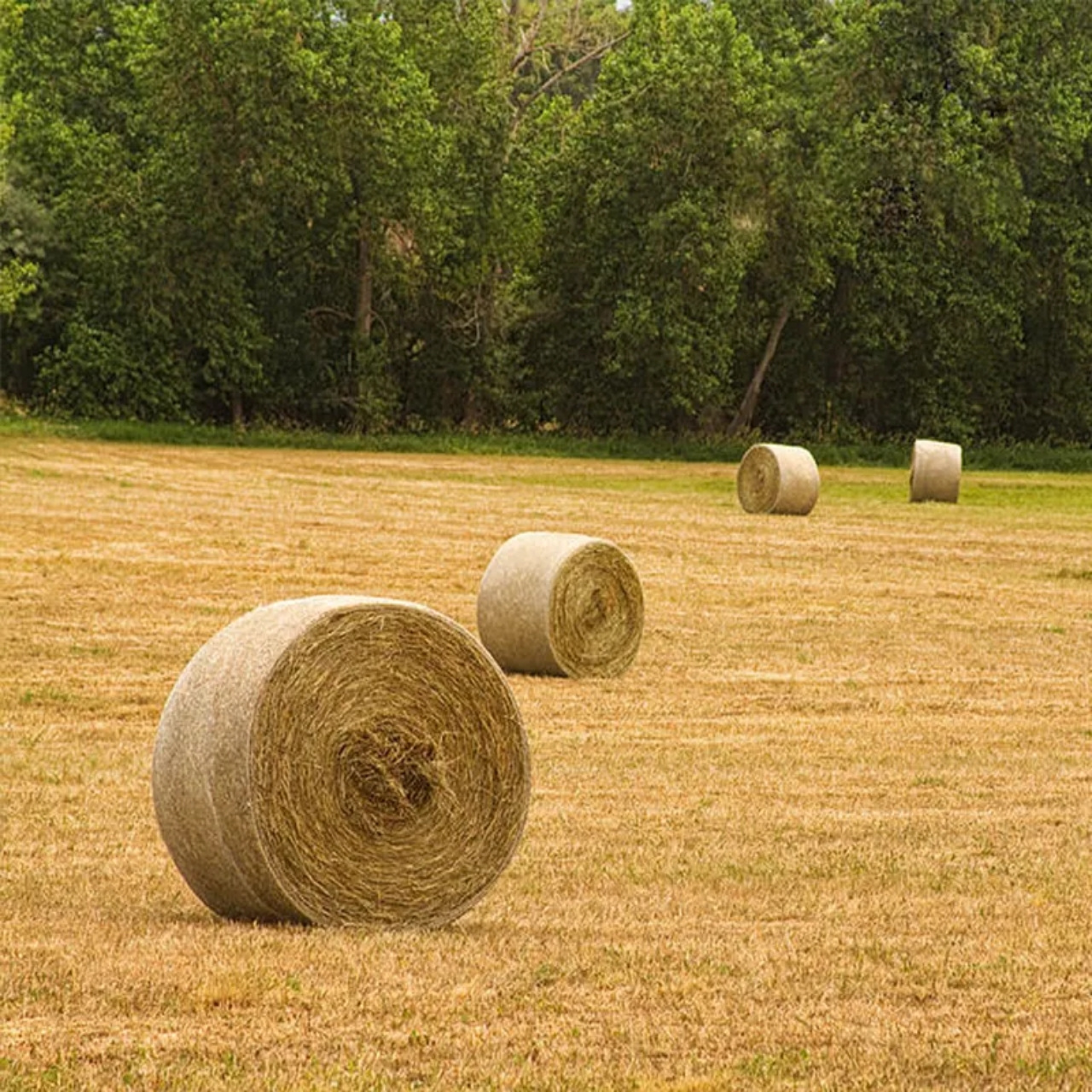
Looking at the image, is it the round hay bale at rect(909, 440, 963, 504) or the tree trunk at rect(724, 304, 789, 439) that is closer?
the round hay bale at rect(909, 440, 963, 504)

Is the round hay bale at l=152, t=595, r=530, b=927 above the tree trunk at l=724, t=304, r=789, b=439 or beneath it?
beneath

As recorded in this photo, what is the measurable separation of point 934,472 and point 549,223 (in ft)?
76.7

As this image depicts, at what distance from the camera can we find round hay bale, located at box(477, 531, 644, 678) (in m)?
19.1

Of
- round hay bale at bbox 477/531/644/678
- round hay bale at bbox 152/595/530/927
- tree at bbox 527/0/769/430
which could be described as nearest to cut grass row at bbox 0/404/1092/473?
tree at bbox 527/0/769/430

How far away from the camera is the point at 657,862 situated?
35.7ft

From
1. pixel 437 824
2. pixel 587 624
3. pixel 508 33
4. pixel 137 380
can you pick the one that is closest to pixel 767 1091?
pixel 437 824

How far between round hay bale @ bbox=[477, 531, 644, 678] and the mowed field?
296mm

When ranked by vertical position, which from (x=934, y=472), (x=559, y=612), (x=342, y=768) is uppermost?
(x=934, y=472)

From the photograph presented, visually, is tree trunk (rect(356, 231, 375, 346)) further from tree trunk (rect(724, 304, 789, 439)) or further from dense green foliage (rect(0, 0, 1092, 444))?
tree trunk (rect(724, 304, 789, 439))

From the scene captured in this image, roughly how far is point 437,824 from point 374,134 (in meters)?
50.0

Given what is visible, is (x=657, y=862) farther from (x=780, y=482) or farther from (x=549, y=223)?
(x=549, y=223)

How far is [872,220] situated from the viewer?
62469 millimetres

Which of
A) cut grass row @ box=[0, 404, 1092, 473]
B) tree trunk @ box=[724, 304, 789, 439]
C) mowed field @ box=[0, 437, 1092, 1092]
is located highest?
tree trunk @ box=[724, 304, 789, 439]

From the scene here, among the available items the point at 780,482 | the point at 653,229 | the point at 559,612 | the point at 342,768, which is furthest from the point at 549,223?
the point at 342,768
